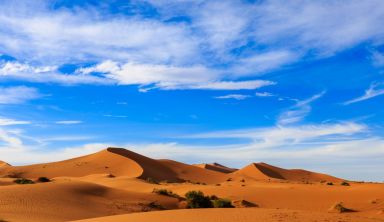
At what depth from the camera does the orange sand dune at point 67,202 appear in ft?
66.8

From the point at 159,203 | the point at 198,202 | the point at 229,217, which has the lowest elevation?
the point at 229,217

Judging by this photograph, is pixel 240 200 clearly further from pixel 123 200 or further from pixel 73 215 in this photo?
pixel 73 215

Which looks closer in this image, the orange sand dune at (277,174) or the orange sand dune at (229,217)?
the orange sand dune at (229,217)

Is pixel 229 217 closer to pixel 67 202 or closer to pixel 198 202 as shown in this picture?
pixel 198 202

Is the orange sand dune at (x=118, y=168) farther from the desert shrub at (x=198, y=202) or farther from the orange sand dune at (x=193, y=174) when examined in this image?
the desert shrub at (x=198, y=202)

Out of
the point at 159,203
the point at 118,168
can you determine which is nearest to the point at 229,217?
the point at 159,203

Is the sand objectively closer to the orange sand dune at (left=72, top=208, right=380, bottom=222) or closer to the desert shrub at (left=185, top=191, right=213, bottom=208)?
the orange sand dune at (left=72, top=208, right=380, bottom=222)

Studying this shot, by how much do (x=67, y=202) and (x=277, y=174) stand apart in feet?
178

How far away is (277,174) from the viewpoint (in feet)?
241

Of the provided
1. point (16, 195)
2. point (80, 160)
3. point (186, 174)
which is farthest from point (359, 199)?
point (80, 160)

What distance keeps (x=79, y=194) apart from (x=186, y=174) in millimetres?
37896

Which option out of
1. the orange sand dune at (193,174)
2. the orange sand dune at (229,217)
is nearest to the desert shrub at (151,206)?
the orange sand dune at (229,217)

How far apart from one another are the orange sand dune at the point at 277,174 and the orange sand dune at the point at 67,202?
4085cm

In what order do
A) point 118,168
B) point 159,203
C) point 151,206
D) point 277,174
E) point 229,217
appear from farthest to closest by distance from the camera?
point 277,174
point 118,168
point 159,203
point 151,206
point 229,217
